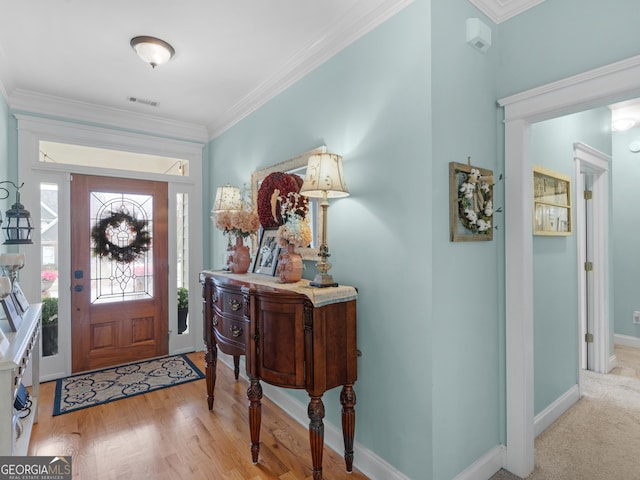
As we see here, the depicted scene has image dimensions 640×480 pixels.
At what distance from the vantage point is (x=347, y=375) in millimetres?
1964

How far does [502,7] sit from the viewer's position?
78.7 inches

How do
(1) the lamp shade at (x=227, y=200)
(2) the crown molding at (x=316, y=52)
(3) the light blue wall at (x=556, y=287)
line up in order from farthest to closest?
(1) the lamp shade at (x=227, y=200) < (3) the light blue wall at (x=556, y=287) < (2) the crown molding at (x=316, y=52)

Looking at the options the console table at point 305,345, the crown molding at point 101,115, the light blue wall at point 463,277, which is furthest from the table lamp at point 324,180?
the crown molding at point 101,115

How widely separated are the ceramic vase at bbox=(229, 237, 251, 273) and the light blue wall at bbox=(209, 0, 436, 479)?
0.89 m

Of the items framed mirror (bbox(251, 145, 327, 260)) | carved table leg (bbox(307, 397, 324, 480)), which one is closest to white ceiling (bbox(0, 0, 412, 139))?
framed mirror (bbox(251, 145, 327, 260))

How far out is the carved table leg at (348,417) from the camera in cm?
196

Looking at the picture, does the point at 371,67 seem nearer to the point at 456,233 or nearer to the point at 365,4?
the point at 365,4

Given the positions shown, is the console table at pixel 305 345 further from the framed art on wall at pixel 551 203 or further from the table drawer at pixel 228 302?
the framed art on wall at pixel 551 203

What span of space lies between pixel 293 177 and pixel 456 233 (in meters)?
1.34

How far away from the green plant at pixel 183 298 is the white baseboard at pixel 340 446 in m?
1.76

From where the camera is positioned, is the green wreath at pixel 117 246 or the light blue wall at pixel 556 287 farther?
the green wreath at pixel 117 246

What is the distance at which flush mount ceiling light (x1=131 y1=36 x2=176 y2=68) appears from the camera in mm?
2354

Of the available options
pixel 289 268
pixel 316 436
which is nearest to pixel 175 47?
pixel 289 268

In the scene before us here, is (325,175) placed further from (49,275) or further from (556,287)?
(49,275)
